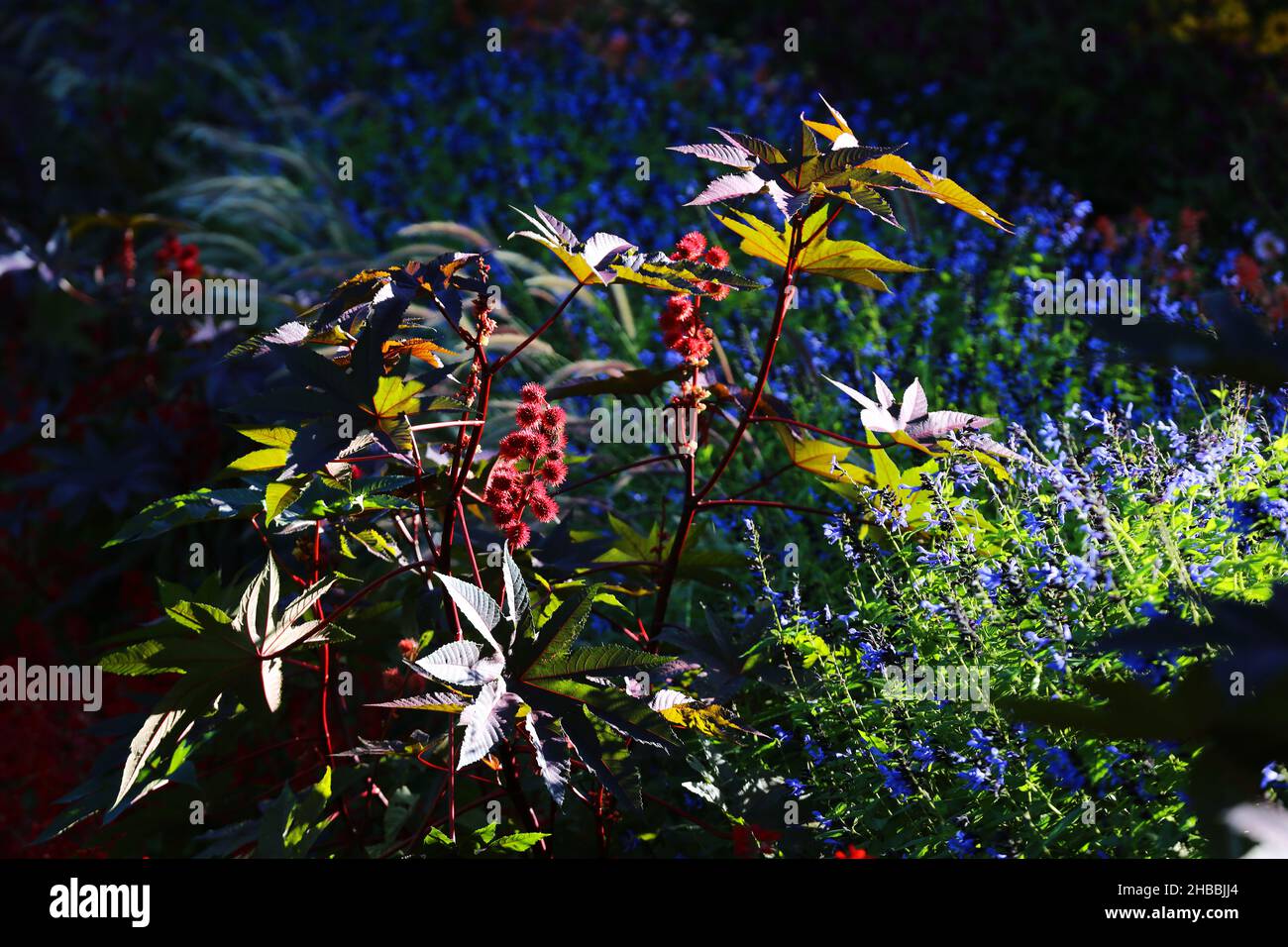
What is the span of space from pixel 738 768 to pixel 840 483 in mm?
653

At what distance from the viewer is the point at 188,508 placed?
2.24 metres

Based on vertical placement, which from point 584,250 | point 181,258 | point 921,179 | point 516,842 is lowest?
point 516,842

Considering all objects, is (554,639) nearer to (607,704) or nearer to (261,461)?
(607,704)

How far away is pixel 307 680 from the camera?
107 inches

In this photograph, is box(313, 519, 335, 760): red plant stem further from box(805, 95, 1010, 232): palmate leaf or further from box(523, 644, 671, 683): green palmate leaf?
box(805, 95, 1010, 232): palmate leaf

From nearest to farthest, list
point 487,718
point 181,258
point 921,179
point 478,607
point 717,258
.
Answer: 1. point 487,718
2. point 478,607
3. point 921,179
4. point 717,258
5. point 181,258

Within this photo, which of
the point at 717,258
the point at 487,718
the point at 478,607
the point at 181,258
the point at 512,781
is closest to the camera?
the point at 487,718

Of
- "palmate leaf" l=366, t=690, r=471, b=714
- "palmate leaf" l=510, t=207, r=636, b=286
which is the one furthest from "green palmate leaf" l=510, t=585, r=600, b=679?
"palmate leaf" l=510, t=207, r=636, b=286

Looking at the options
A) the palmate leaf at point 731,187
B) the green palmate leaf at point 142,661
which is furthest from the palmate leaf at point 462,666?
the palmate leaf at point 731,187

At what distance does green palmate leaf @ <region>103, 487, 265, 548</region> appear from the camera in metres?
2.19

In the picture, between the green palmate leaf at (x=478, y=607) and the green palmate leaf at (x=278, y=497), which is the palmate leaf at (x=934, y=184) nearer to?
the green palmate leaf at (x=478, y=607)

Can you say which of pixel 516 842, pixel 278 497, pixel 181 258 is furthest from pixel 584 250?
pixel 181 258

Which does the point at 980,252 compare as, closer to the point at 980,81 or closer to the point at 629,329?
the point at 629,329
